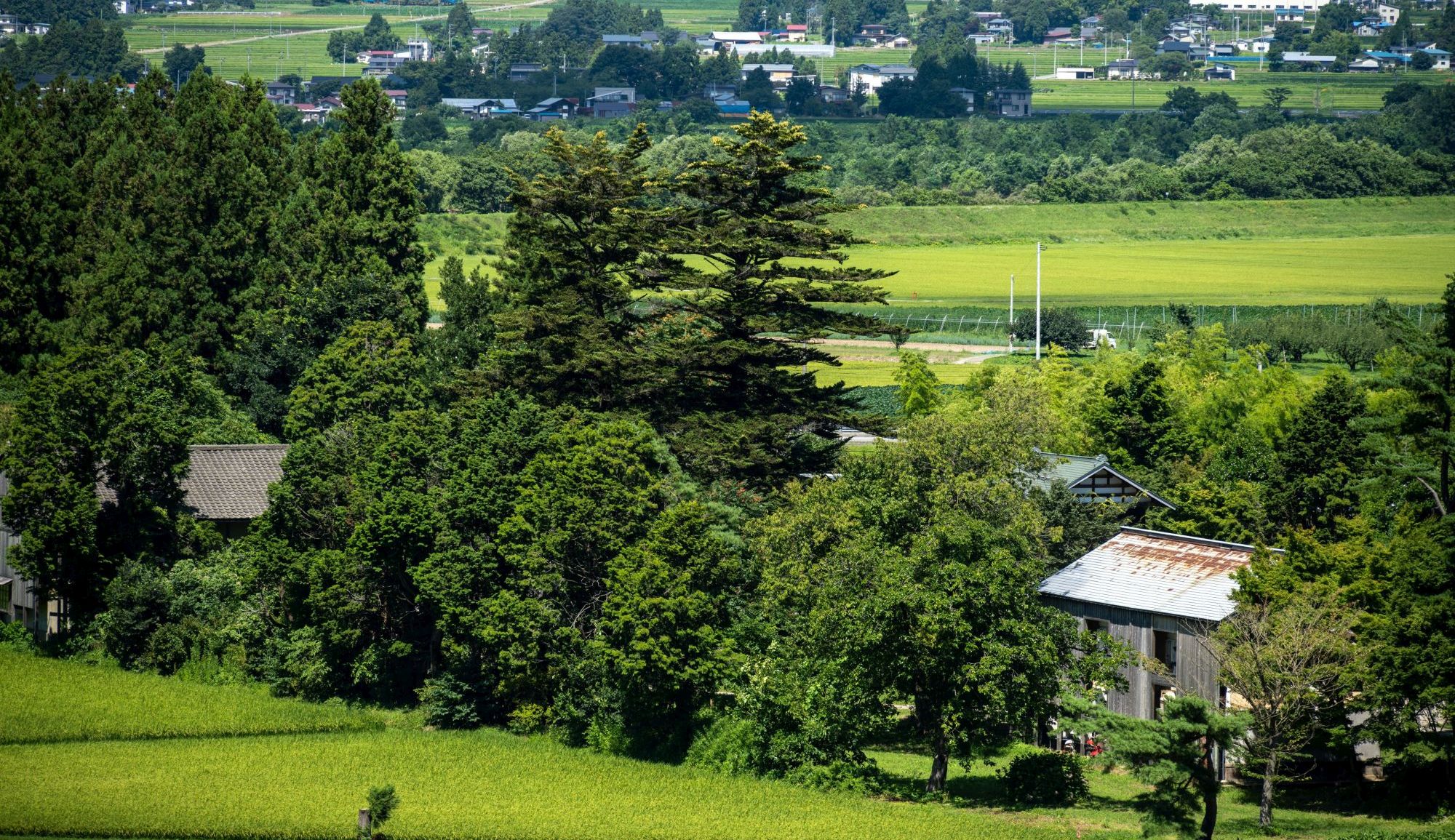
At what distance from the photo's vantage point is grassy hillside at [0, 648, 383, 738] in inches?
1650

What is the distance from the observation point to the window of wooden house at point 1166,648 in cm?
4275

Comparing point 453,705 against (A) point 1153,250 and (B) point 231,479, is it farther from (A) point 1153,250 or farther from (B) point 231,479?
(A) point 1153,250

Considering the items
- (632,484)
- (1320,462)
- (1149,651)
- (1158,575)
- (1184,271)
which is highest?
(632,484)

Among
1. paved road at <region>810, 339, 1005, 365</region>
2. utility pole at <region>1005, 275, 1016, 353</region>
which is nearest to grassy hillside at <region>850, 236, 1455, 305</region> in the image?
paved road at <region>810, 339, 1005, 365</region>

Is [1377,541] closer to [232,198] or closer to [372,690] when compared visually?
[372,690]

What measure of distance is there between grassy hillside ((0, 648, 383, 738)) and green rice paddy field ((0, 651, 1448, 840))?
0.07 m

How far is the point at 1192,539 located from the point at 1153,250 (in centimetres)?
9893

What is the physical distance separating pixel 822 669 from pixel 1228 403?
25.0 metres

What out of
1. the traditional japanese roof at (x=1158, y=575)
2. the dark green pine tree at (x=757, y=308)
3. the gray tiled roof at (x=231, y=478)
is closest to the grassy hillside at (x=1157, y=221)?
the dark green pine tree at (x=757, y=308)

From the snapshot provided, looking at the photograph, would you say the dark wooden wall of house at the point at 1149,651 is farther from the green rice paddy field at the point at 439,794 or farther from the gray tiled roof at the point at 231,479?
the gray tiled roof at the point at 231,479

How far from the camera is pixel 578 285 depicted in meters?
56.4

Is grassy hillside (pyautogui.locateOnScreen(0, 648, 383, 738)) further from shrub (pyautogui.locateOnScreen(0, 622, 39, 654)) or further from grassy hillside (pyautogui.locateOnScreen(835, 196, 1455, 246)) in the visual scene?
grassy hillside (pyautogui.locateOnScreen(835, 196, 1455, 246))

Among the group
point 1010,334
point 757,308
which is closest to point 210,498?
point 757,308

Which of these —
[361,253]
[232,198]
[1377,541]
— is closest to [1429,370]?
[1377,541]
